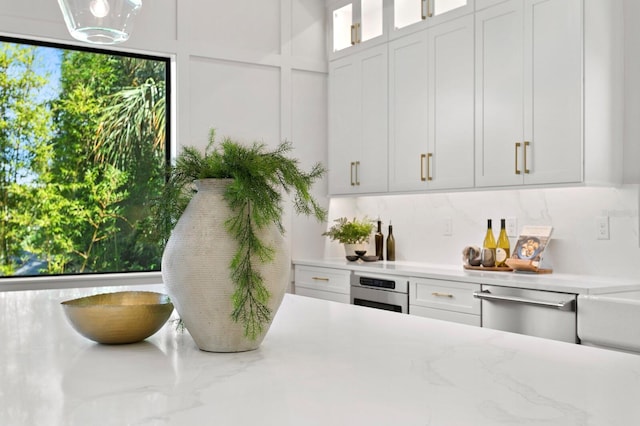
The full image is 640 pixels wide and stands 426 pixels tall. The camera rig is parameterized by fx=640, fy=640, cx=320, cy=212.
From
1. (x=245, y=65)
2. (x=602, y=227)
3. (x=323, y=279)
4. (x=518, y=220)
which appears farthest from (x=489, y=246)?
(x=245, y=65)

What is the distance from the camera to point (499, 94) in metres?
3.47

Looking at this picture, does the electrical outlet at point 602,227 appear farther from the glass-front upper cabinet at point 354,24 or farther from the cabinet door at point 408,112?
the glass-front upper cabinet at point 354,24

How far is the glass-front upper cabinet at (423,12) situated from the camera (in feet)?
12.4

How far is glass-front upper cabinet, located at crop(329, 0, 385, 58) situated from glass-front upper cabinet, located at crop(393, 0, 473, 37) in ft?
0.42

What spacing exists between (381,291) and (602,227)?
1.28m

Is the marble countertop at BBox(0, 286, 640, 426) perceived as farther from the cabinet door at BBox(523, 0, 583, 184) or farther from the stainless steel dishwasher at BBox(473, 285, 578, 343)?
the cabinet door at BBox(523, 0, 583, 184)

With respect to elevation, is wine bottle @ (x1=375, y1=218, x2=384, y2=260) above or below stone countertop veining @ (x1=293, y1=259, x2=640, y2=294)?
above

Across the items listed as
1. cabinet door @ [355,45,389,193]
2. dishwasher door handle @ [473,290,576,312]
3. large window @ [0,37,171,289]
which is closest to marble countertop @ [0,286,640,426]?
dishwasher door handle @ [473,290,576,312]

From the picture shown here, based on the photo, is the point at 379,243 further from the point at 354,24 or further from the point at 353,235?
the point at 354,24

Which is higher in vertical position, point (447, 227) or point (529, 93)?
point (529, 93)

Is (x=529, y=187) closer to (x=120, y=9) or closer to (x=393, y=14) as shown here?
(x=393, y=14)

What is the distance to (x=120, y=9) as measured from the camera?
5.50 feet

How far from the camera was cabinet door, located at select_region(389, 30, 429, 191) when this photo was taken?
3990mm

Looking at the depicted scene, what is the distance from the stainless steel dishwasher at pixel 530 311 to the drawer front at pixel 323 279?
114 cm
